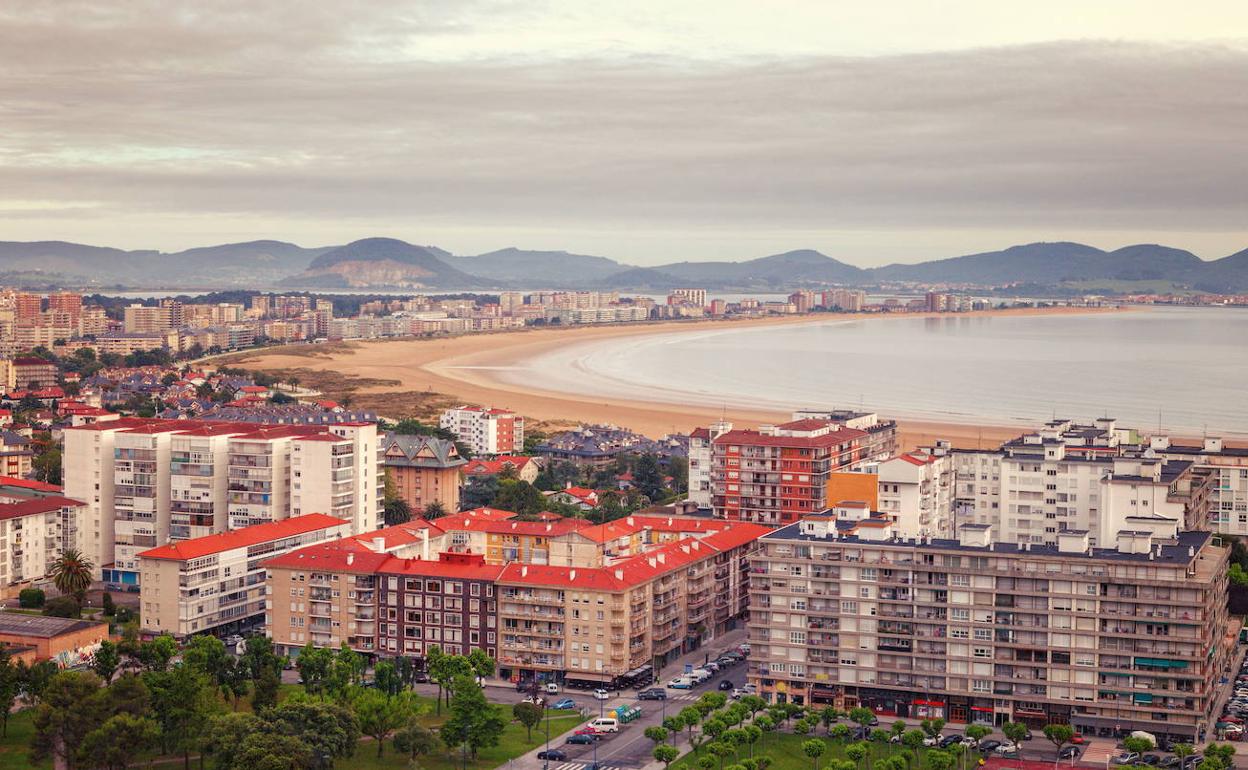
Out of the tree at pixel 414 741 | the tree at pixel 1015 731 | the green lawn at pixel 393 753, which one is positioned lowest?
the green lawn at pixel 393 753

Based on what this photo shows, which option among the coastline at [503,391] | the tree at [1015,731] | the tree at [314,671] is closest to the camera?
the tree at [1015,731]

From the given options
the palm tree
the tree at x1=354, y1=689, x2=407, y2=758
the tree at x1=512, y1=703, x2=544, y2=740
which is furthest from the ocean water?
the tree at x1=354, y1=689, x2=407, y2=758

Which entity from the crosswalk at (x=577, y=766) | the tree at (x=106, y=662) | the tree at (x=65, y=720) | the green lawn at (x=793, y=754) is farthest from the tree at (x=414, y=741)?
the tree at (x=106, y=662)

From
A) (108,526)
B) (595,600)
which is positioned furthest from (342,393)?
(595,600)

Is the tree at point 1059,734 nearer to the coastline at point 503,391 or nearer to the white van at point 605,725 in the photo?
the white van at point 605,725

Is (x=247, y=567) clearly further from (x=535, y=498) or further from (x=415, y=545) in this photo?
(x=535, y=498)

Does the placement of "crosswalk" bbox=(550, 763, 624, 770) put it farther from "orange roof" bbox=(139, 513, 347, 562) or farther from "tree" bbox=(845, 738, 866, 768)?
"orange roof" bbox=(139, 513, 347, 562)

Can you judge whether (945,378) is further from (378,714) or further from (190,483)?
(378,714)
